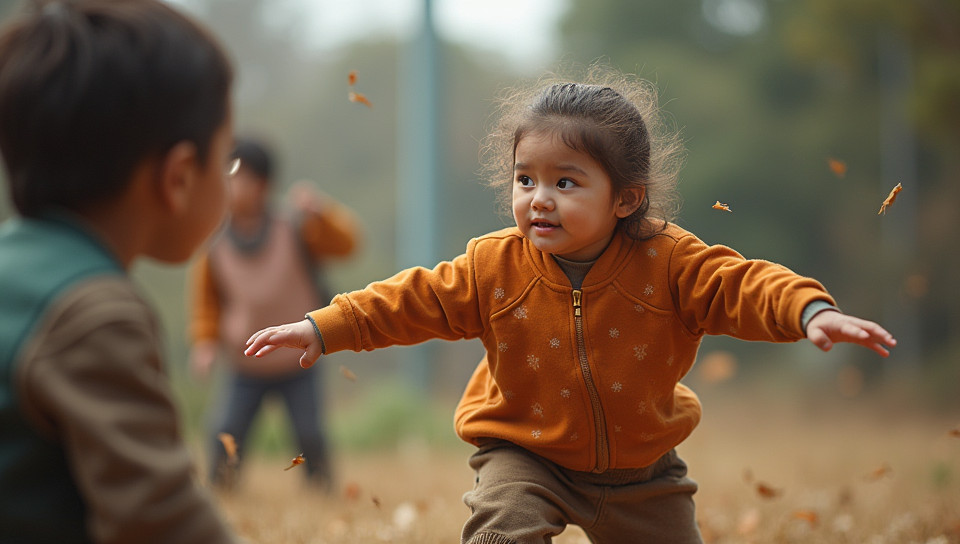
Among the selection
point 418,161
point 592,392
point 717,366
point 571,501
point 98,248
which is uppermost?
point 98,248

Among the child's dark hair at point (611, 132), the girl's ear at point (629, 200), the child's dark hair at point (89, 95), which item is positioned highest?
the child's dark hair at point (89, 95)

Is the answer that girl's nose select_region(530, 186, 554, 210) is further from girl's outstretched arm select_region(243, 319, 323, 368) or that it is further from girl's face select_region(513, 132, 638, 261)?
girl's outstretched arm select_region(243, 319, 323, 368)

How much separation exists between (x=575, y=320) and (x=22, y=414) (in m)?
1.30

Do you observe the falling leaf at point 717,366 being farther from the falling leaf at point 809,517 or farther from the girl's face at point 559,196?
the girl's face at point 559,196

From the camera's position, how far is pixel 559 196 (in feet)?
7.60

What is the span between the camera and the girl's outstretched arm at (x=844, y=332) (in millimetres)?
1837

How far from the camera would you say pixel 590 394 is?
7.57ft

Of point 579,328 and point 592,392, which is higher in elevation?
point 579,328

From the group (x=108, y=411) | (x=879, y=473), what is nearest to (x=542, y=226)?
(x=108, y=411)

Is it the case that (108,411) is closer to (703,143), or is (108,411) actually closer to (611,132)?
(611,132)

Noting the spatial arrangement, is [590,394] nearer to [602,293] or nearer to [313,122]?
[602,293]

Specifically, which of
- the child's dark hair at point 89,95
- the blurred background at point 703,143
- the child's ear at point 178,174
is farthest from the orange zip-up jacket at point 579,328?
the blurred background at point 703,143

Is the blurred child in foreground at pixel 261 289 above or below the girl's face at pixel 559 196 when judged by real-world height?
below

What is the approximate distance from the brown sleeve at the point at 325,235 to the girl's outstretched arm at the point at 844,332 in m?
3.51
